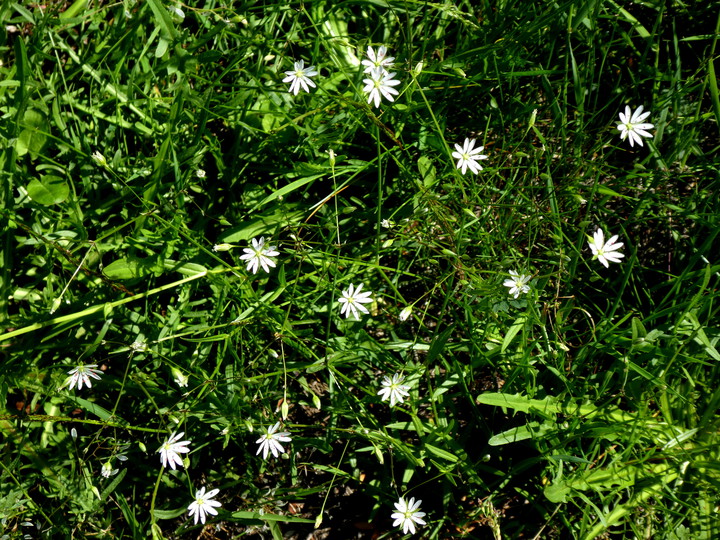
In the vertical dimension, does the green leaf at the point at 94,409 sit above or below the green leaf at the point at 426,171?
below

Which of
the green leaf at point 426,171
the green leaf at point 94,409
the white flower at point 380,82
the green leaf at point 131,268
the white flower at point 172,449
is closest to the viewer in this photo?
the white flower at point 172,449

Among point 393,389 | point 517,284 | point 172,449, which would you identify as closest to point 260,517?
point 172,449

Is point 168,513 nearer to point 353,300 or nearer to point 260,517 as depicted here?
point 260,517

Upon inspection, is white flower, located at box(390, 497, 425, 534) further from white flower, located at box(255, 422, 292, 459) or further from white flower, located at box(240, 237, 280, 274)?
white flower, located at box(240, 237, 280, 274)

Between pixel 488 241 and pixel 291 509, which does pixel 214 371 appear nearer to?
pixel 291 509

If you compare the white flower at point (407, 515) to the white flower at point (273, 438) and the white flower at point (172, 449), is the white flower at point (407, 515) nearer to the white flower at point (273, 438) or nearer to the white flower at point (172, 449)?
the white flower at point (273, 438)

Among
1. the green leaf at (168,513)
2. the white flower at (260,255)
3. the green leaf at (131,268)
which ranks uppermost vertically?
the white flower at (260,255)

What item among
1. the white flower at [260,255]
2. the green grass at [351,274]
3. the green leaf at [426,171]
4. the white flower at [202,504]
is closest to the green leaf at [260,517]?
the green grass at [351,274]
